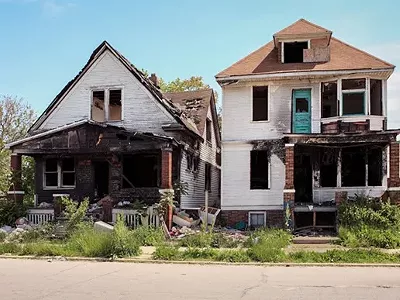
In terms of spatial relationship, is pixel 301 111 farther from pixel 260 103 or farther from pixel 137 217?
pixel 137 217

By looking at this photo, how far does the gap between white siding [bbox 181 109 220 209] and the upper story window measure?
14.5ft

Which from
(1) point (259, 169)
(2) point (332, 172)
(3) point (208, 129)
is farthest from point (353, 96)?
(3) point (208, 129)

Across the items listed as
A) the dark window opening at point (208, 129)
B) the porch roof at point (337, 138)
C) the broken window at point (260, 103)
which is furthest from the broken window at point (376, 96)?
the dark window opening at point (208, 129)

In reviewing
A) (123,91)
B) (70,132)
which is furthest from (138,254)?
(123,91)

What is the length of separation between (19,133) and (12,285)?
33838mm

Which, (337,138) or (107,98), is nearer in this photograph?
(337,138)

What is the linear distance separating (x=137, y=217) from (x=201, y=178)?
901cm

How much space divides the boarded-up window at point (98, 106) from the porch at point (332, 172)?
397 inches

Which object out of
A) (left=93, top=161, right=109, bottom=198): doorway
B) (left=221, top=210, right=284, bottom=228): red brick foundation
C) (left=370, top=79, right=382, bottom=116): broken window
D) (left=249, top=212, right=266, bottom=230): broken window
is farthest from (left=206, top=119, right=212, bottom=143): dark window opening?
(left=370, top=79, right=382, bottom=116): broken window

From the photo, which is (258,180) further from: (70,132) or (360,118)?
(70,132)

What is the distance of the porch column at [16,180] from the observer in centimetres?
2328

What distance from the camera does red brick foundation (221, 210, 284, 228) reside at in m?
23.3

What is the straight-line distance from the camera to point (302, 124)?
2319 centimetres

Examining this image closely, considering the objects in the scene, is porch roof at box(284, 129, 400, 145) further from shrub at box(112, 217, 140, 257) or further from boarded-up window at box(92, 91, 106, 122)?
boarded-up window at box(92, 91, 106, 122)
